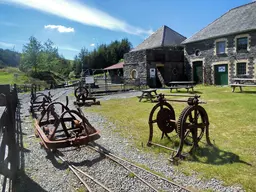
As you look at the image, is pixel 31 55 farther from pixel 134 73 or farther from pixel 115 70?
pixel 134 73

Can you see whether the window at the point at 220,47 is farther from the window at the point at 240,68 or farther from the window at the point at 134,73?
the window at the point at 134,73

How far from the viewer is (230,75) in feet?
68.6

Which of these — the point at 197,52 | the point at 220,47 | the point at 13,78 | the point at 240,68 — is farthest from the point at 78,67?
the point at 240,68

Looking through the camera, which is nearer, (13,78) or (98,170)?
(98,170)

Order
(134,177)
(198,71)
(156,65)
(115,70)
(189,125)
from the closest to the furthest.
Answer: (134,177)
(189,125)
(198,71)
(156,65)
(115,70)

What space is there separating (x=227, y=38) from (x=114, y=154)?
19583 mm

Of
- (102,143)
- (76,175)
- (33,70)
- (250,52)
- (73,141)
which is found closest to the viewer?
(76,175)

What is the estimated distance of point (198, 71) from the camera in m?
24.1

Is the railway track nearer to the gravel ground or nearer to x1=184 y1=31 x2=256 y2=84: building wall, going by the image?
the gravel ground

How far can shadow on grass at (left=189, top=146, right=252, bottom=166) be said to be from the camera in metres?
4.52

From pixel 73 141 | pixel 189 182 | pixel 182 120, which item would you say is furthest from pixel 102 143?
pixel 189 182

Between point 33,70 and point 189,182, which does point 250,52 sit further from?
point 33,70

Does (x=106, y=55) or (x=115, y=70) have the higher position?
(x=106, y=55)

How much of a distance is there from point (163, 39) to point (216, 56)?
835 centimetres
